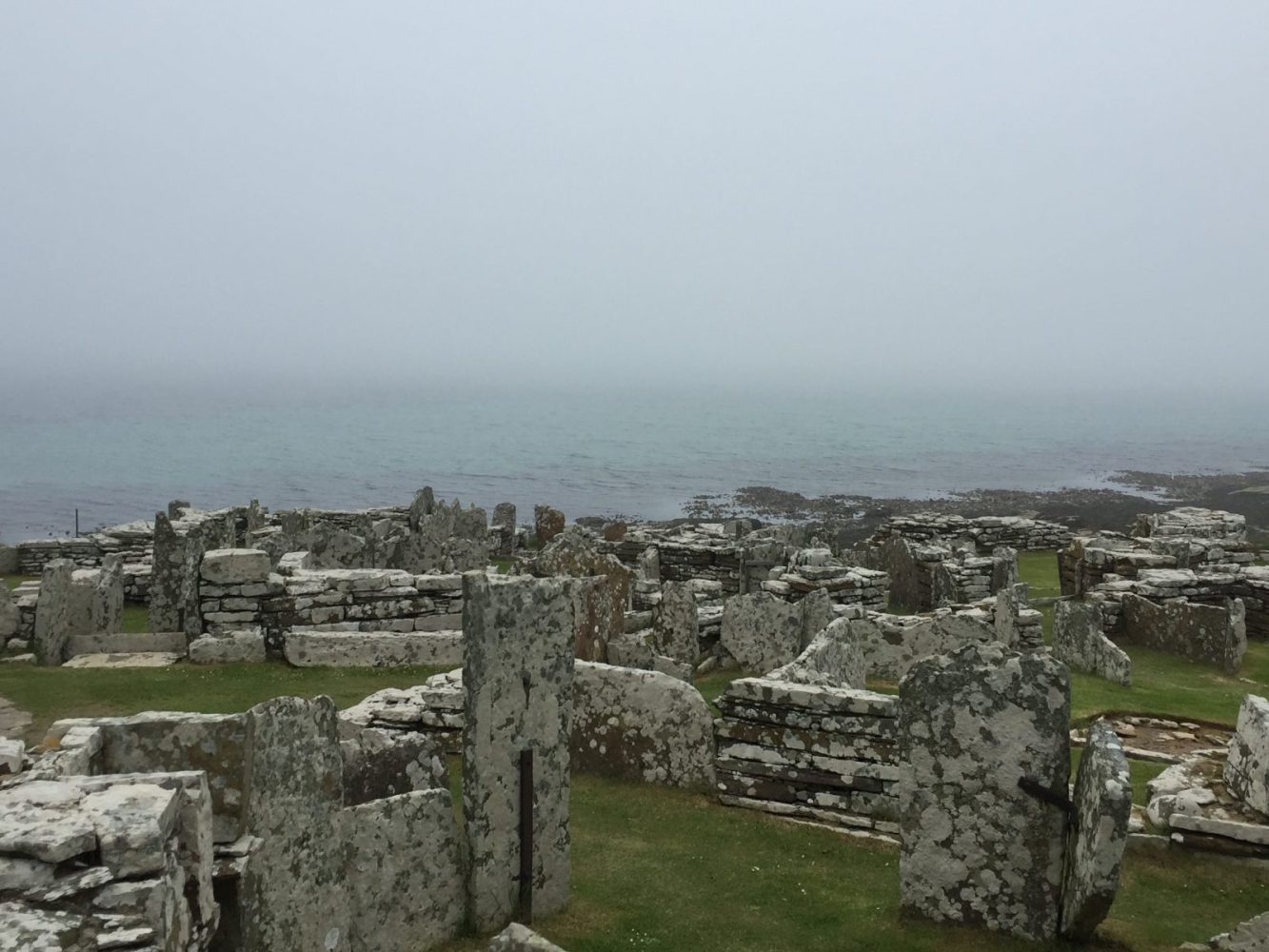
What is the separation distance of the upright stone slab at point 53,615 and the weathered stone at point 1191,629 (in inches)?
753

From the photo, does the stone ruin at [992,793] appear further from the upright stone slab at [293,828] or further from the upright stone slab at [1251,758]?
the upright stone slab at [293,828]

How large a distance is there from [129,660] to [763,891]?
430 inches

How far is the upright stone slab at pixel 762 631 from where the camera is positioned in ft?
52.3

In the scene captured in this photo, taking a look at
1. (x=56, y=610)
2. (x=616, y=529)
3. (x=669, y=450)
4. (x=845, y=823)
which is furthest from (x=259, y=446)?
(x=845, y=823)

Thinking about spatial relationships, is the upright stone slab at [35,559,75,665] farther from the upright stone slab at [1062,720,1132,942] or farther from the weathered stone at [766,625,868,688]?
the upright stone slab at [1062,720,1132,942]

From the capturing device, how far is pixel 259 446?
114812mm

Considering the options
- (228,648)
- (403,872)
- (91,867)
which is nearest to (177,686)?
(228,648)

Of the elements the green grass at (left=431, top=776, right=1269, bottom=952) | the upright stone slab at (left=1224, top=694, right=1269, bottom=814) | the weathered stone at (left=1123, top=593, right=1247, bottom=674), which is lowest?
the weathered stone at (left=1123, top=593, right=1247, bottom=674)

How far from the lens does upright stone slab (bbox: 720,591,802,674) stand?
1595 centimetres

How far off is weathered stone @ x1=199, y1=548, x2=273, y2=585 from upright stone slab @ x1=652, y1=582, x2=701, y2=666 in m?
6.40

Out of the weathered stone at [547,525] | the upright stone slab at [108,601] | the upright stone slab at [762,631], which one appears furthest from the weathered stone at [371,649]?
the weathered stone at [547,525]

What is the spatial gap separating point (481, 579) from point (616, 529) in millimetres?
26613

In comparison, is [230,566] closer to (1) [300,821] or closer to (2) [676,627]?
(2) [676,627]

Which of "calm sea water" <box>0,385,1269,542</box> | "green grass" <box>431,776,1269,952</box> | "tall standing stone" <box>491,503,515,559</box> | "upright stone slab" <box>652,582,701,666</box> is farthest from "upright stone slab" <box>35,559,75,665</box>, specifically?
"calm sea water" <box>0,385,1269,542</box>
